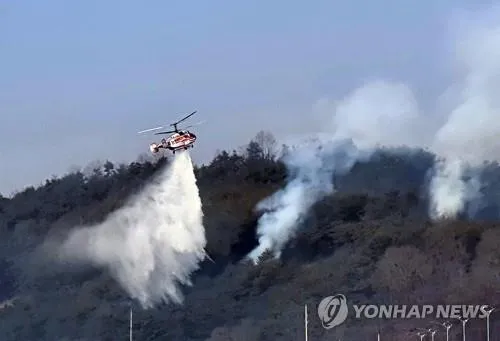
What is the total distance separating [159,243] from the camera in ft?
275

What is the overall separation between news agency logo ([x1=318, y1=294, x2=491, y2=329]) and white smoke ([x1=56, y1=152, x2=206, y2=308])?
961cm

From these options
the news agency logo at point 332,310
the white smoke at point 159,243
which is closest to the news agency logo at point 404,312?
the news agency logo at point 332,310

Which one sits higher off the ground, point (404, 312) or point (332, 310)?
point (332, 310)

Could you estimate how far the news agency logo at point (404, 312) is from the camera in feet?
255

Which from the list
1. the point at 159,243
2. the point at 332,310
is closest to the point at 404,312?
the point at 332,310

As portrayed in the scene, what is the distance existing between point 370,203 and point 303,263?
237 inches

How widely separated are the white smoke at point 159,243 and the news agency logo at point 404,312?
31.5 ft

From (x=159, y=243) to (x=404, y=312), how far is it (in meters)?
16.3

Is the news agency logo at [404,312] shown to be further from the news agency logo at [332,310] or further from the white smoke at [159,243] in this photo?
the white smoke at [159,243]

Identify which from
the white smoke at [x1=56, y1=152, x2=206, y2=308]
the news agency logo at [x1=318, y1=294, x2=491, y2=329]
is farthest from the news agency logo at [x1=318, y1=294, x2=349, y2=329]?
the white smoke at [x1=56, y1=152, x2=206, y2=308]

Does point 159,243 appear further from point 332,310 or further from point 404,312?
point 404,312

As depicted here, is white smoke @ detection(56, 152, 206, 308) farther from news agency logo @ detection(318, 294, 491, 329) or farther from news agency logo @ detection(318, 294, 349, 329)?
news agency logo @ detection(318, 294, 491, 329)

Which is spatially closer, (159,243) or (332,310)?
(332,310)

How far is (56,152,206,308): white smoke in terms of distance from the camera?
271 ft
